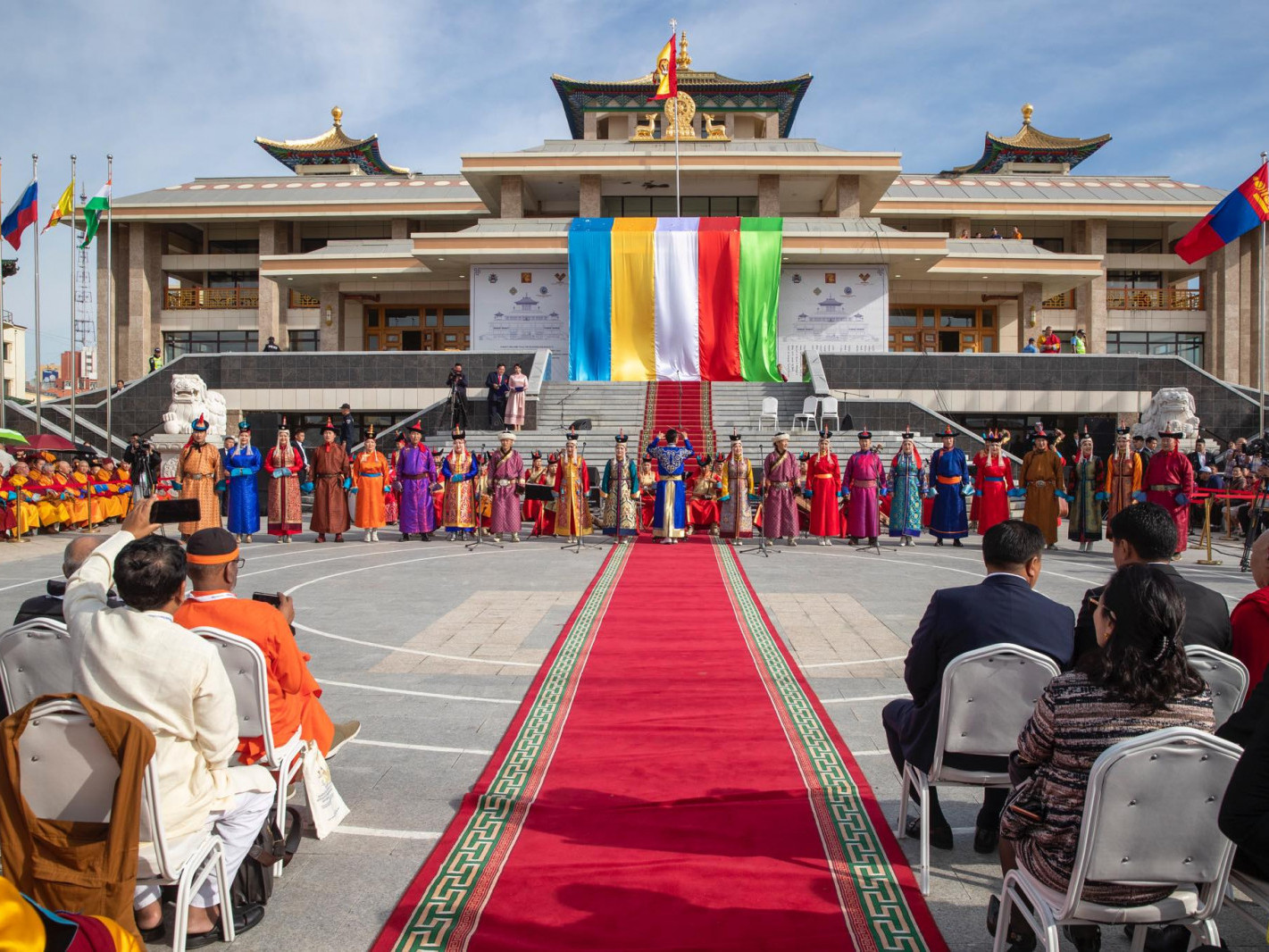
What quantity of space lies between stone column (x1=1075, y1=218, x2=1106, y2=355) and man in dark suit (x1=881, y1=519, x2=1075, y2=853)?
32209 mm

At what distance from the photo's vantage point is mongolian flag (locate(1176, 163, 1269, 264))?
14.5 metres

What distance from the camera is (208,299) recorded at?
34.3m

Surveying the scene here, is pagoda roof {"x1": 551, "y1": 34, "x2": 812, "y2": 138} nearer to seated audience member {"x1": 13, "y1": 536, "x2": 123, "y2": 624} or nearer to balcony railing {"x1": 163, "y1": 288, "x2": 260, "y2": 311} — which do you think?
balcony railing {"x1": 163, "y1": 288, "x2": 260, "y2": 311}

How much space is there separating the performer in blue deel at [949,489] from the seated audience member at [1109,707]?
12050 millimetres

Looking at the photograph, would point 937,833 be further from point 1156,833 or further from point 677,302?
point 677,302

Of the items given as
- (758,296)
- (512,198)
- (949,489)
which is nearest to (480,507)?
(949,489)

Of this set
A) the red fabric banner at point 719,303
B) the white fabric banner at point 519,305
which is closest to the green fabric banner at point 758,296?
the red fabric banner at point 719,303

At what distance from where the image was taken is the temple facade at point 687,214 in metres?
28.3

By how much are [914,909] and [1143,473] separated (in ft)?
38.7

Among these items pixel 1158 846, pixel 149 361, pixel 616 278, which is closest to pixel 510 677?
pixel 1158 846

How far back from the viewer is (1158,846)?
2479mm

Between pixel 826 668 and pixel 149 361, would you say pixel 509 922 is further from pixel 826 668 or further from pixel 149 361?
pixel 149 361

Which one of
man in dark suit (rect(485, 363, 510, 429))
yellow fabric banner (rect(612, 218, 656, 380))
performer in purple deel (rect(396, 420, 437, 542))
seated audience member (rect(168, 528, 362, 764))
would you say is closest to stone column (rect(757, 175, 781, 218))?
yellow fabric banner (rect(612, 218, 656, 380))

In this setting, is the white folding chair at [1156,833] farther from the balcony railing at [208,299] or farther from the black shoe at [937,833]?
the balcony railing at [208,299]
